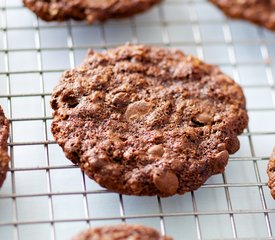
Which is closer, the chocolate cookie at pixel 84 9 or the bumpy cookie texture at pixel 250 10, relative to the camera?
the chocolate cookie at pixel 84 9

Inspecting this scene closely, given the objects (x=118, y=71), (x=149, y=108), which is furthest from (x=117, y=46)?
(x=149, y=108)

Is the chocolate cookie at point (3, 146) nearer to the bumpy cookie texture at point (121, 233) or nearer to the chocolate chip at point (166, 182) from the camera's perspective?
the bumpy cookie texture at point (121, 233)

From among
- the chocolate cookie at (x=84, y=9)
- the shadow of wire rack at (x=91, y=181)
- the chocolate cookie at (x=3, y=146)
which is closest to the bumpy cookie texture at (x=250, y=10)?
the shadow of wire rack at (x=91, y=181)

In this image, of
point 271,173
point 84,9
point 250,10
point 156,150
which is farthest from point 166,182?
point 250,10

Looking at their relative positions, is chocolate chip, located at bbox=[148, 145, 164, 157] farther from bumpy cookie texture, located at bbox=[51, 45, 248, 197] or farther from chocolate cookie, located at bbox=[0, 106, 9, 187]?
chocolate cookie, located at bbox=[0, 106, 9, 187]

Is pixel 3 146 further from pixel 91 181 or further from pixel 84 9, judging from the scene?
Answer: pixel 84 9

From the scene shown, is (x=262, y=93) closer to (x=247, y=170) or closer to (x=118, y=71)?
(x=247, y=170)

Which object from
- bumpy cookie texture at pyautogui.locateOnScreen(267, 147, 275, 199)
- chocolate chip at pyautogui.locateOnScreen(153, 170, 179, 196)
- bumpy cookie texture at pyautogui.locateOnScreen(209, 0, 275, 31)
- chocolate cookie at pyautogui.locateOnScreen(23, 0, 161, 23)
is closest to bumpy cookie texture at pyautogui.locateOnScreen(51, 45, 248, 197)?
chocolate chip at pyautogui.locateOnScreen(153, 170, 179, 196)
